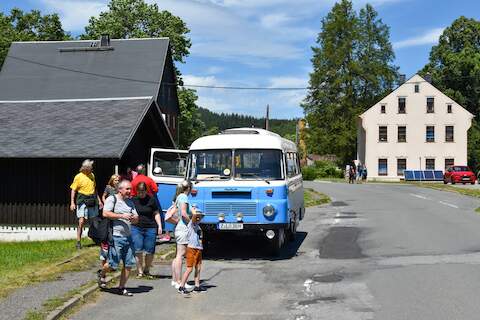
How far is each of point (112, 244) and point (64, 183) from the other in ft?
39.9

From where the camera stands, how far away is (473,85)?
7225cm

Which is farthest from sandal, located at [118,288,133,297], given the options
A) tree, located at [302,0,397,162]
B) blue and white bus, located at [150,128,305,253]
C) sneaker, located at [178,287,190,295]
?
tree, located at [302,0,397,162]

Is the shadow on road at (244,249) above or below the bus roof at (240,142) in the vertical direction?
below

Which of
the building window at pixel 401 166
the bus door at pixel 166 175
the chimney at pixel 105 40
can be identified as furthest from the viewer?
the building window at pixel 401 166

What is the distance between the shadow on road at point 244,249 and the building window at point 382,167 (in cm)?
5097

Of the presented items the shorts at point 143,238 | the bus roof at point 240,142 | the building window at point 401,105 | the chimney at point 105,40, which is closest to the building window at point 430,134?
the building window at point 401,105

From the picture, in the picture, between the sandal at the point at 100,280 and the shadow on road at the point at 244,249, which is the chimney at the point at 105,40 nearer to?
the shadow on road at the point at 244,249

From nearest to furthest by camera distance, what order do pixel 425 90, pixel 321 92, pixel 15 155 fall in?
pixel 15 155
pixel 425 90
pixel 321 92

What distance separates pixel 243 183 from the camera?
1265 cm

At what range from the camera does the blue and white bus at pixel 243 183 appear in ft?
40.8

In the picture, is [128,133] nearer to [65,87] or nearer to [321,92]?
[65,87]

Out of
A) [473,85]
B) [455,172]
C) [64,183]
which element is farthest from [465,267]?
[473,85]

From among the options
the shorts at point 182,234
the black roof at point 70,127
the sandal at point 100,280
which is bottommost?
the sandal at point 100,280

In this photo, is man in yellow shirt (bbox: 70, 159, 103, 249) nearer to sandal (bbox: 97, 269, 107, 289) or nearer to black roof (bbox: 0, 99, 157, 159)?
sandal (bbox: 97, 269, 107, 289)
